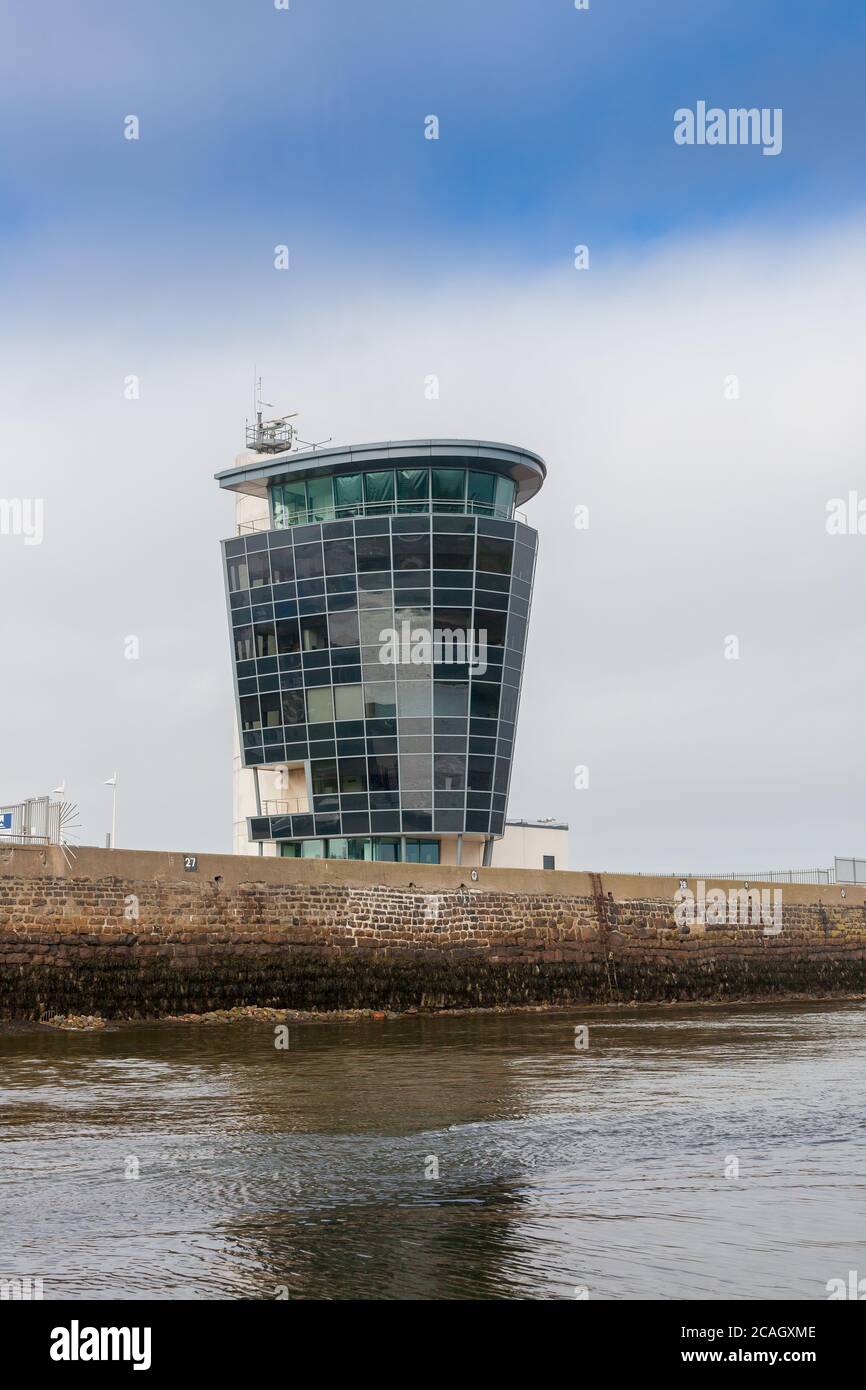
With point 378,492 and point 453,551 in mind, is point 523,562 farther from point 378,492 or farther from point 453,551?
point 378,492

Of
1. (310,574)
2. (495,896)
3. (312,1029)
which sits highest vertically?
(310,574)

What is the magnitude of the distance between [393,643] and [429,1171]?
46.6 meters

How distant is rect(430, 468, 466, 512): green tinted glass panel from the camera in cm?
6003

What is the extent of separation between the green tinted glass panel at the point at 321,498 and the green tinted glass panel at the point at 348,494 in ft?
1.00

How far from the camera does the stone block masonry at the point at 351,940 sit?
104 feet

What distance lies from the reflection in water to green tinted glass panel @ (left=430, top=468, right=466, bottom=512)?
1474 inches

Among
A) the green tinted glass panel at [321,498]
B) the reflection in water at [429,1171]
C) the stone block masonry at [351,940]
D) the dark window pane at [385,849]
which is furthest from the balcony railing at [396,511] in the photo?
the reflection in water at [429,1171]

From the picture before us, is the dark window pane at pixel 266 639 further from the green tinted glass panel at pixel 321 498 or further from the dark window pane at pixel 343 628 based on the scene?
the green tinted glass panel at pixel 321 498

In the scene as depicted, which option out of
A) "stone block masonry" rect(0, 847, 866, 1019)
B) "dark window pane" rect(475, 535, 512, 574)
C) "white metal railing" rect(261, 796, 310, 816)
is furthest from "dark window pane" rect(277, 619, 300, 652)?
"stone block masonry" rect(0, 847, 866, 1019)

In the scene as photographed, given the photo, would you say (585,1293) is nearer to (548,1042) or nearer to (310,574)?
(548,1042)

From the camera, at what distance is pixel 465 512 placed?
6016cm

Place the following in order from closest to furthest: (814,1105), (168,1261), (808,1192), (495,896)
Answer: (168,1261) < (808,1192) < (814,1105) < (495,896)

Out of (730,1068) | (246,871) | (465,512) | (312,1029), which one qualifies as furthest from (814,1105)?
(465,512)
